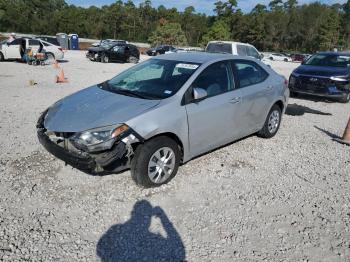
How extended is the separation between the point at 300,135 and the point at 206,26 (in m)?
83.1

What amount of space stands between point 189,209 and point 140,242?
0.82m

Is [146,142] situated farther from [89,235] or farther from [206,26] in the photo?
[206,26]

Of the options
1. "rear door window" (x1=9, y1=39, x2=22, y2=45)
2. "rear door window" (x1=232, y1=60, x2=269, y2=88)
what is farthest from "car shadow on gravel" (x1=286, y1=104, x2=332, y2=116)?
"rear door window" (x1=9, y1=39, x2=22, y2=45)

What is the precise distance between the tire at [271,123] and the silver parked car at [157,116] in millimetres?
505

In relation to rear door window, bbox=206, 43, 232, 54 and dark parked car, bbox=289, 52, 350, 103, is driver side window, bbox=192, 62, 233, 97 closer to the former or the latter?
dark parked car, bbox=289, 52, 350, 103

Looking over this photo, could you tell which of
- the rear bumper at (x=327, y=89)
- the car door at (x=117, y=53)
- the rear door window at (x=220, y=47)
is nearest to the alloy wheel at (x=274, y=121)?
the rear bumper at (x=327, y=89)

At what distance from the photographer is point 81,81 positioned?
13.5m

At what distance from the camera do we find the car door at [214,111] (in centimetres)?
466

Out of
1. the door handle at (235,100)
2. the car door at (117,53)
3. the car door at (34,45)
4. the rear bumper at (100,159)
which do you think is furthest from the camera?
the car door at (117,53)

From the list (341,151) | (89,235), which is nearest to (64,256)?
(89,235)

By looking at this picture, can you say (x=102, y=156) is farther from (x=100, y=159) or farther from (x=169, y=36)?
(x=169, y=36)

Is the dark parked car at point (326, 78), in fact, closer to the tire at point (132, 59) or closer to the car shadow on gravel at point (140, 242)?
the car shadow on gravel at point (140, 242)

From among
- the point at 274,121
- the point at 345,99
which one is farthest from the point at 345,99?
the point at 274,121

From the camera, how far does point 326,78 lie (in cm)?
1061
